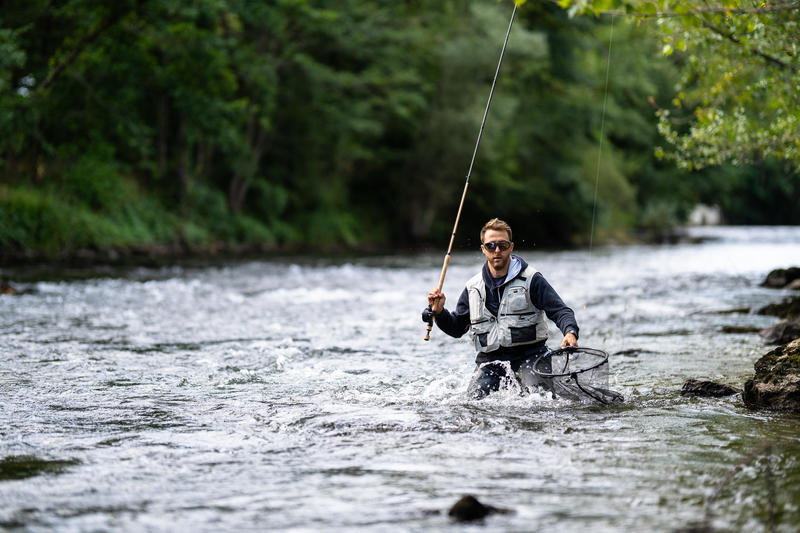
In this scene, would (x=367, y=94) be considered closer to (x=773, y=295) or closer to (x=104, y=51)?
(x=104, y=51)

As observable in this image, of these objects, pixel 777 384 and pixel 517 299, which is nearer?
pixel 777 384

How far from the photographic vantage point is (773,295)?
16.4m

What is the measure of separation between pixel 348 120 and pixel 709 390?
28.2 metres

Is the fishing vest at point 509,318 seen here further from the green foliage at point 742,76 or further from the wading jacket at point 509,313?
the green foliage at point 742,76

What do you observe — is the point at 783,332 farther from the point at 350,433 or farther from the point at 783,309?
the point at 350,433

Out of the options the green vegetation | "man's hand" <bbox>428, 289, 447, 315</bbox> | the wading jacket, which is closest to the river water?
the wading jacket

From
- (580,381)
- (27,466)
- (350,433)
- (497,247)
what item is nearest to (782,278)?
(580,381)

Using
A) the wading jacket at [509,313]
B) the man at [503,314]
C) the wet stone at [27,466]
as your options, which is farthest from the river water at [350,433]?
the wading jacket at [509,313]

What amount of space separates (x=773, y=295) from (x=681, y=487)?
12666 millimetres

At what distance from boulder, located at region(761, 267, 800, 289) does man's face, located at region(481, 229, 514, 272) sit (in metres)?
12.6

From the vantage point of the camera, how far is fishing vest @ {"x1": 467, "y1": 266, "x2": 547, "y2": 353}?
698 centimetres

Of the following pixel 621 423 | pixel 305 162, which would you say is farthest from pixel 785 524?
pixel 305 162

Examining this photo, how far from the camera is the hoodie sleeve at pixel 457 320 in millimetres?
7094

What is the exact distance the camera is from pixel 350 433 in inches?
242
